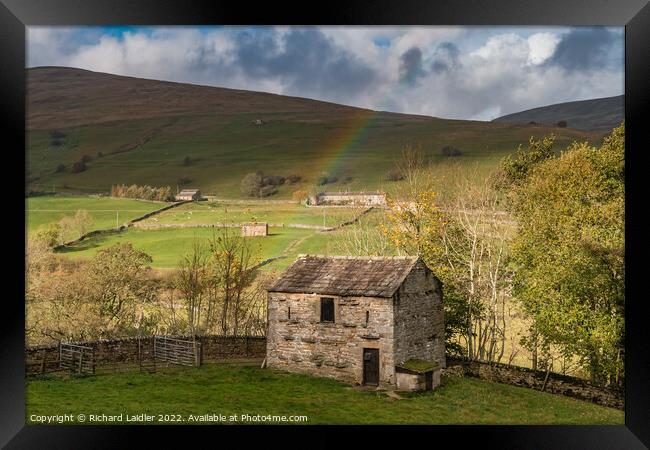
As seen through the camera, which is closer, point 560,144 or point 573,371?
point 573,371

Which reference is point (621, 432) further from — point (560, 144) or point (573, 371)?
point (560, 144)

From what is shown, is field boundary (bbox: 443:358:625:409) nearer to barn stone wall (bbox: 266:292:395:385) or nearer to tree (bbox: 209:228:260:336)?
barn stone wall (bbox: 266:292:395:385)

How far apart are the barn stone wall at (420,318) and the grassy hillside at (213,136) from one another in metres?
4.80

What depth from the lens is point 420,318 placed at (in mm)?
14883

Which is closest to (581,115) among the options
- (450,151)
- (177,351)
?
(450,151)

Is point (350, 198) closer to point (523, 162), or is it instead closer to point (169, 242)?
point (523, 162)

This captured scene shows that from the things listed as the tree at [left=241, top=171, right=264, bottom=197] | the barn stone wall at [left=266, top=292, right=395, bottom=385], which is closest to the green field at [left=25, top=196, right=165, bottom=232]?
the tree at [left=241, top=171, right=264, bottom=197]

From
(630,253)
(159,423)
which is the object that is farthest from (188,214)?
(630,253)

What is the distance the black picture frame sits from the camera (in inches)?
386

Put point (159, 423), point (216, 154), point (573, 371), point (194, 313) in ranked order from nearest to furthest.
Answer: point (159, 423) < point (573, 371) < point (194, 313) < point (216, 154)

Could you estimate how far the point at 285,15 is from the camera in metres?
9.79

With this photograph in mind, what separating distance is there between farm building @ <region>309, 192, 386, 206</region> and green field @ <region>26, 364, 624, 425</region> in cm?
558

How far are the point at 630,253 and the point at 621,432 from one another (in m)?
2.70

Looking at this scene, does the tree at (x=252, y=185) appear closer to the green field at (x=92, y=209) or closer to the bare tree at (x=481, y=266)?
the green field at (x=92, y=209)
